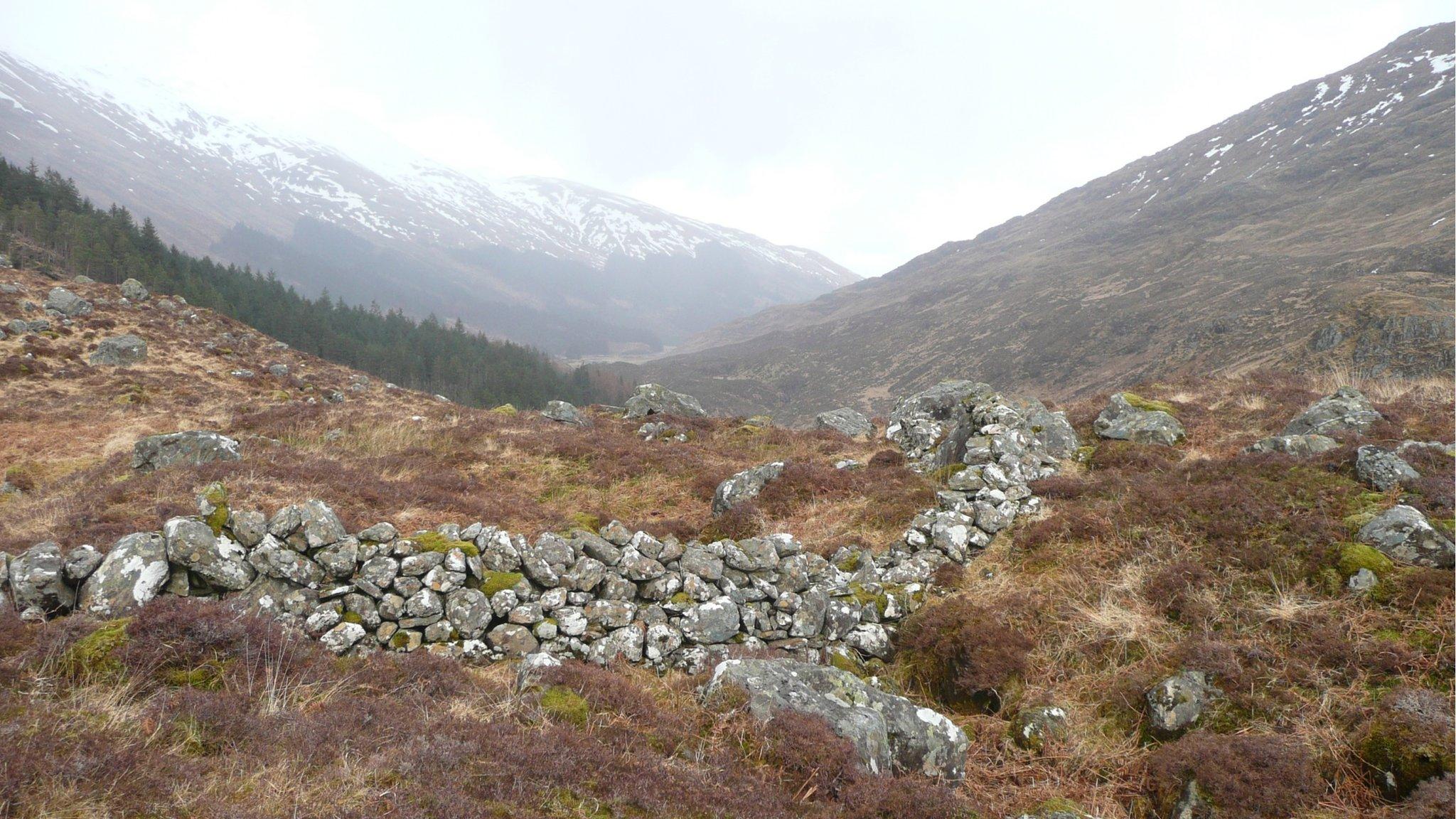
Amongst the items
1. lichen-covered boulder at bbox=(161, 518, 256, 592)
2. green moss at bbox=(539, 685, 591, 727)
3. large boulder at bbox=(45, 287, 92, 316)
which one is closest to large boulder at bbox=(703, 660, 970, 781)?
green moss at bbox=(539, 685, 591, 727)

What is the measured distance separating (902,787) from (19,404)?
3084 cm

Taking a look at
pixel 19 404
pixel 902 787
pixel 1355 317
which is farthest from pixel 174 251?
pixel 1355 317

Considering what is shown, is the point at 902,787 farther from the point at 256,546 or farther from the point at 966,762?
the point at 256,546

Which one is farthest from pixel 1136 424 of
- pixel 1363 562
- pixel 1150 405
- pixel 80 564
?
pixel 80 564

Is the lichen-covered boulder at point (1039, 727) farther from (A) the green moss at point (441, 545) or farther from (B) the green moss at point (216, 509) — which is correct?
(B) the green moss at point (216, 509)

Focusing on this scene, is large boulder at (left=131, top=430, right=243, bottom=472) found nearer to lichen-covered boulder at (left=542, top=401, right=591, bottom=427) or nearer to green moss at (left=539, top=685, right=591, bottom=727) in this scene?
green moss at (left=539, top=685, right=591, bottom=727)

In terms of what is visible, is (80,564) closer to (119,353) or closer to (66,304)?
(119,353)

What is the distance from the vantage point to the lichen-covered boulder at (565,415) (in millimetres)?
22523

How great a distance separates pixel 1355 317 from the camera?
45.1 meters

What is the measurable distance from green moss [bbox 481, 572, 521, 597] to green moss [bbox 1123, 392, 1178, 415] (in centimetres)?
1344

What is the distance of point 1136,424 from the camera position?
40.1 feet

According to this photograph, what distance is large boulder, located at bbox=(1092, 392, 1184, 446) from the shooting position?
38.8 feet

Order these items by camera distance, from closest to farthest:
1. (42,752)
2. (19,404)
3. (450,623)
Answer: (42,752)
(450,623)
(19,404)

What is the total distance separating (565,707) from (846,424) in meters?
18.1
